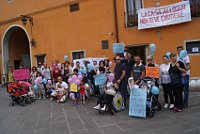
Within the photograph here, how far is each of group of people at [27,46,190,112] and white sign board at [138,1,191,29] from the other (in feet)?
10.7

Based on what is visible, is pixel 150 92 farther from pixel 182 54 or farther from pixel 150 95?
pixel 182 54

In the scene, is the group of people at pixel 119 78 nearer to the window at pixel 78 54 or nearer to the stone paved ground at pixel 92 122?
the stone paved ground at pixel 92 122

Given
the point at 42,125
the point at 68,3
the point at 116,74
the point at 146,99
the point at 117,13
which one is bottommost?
the point at 42,125

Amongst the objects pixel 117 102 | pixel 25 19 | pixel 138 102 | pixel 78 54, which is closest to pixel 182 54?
pixel 138 102

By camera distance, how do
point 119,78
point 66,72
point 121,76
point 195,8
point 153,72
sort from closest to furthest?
point 153,72 → point 121,76 → point 119,78 → point 195,8 → point 66,72

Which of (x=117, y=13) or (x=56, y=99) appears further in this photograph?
(x=117, y=13)

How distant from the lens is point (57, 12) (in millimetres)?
15625

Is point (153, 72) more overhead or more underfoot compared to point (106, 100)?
more overhead

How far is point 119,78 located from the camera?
312 inches

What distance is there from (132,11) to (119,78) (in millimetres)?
5853

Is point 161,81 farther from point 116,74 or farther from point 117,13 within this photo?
point 117,13

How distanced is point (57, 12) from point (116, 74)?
904cm

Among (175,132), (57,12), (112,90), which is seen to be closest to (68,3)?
(57,12)

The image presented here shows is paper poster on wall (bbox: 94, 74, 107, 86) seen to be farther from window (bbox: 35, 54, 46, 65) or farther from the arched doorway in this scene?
the arched doorway
